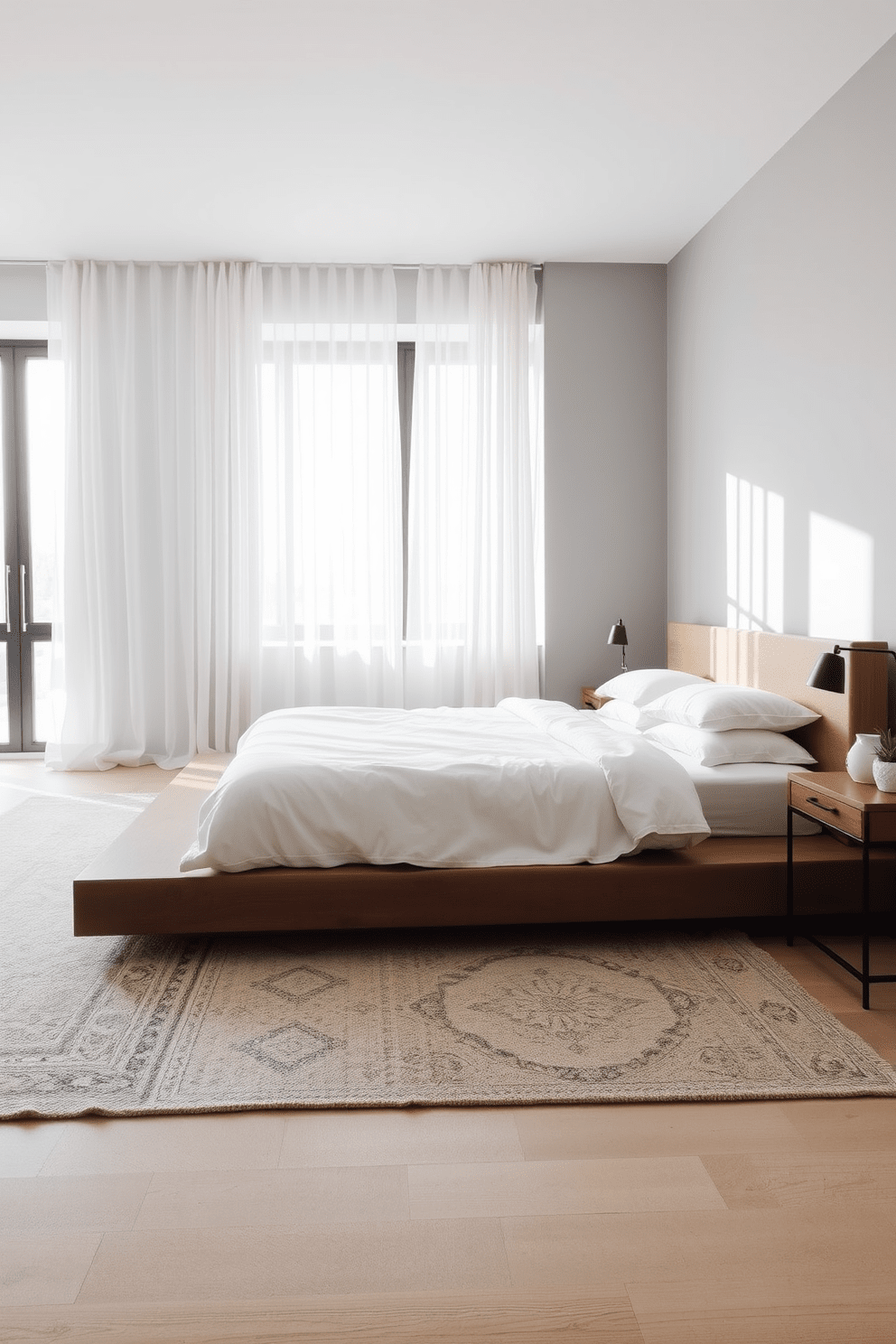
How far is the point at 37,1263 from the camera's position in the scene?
1.58 meters

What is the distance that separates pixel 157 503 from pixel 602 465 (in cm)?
255

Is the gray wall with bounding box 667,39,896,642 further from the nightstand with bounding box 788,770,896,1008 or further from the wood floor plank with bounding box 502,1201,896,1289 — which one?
the wood floor plank with bounding box 502,1201,896,1289

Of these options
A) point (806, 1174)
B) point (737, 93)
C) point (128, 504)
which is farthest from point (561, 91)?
point (806, 1174)

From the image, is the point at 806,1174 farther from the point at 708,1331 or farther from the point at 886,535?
the point at 886,535

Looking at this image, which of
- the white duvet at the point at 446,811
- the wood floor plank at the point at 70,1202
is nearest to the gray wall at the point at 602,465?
the white duvet at the point at 446,811

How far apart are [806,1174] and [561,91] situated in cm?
361

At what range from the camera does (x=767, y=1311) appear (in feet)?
4.83

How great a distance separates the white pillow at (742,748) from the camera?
347 cm

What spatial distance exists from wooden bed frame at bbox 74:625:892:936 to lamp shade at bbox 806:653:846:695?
0.52 metres

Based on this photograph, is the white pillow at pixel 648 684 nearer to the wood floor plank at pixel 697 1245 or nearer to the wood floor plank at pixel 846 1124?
the wood floor plank at pixel 846 1124

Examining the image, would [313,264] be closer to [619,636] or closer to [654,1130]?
[619,636]

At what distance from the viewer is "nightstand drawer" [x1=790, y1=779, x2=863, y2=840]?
8.63ft

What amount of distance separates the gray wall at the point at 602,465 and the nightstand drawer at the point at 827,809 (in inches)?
112

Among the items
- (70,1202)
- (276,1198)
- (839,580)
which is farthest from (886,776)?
(70,1202)
